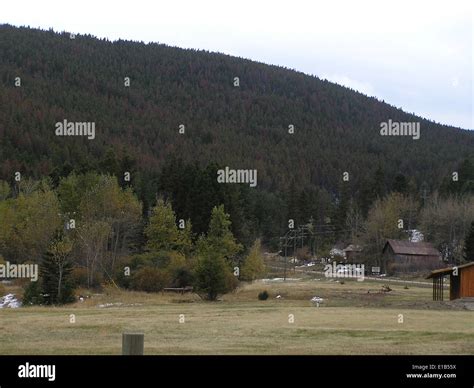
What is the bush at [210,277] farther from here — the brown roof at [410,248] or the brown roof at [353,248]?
the brown roof at [353,248]

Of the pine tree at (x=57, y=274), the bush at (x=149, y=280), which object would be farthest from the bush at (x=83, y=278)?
the pine tree at (x=57, y=274)

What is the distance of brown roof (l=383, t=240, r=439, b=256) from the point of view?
93375mm

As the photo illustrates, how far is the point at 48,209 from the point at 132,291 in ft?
36.6

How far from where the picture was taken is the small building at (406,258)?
301ft

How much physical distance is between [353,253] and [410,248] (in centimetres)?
1208

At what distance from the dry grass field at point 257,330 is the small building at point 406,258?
4425 cm

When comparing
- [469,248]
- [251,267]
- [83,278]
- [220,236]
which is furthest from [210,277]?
[469,248]

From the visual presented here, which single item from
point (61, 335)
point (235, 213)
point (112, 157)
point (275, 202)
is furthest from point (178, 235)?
point (275, 202)

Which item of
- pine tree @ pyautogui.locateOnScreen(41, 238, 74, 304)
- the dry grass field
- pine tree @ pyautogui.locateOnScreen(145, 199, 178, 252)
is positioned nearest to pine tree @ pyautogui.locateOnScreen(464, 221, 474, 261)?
pine tree @ pyautogui.locateOnScreen(145, 199, 178, 252)

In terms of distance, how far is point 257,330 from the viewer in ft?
93.1

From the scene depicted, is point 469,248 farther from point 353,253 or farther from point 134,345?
point 134,345

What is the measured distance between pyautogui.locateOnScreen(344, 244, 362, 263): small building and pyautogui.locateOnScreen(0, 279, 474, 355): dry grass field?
53.5 m

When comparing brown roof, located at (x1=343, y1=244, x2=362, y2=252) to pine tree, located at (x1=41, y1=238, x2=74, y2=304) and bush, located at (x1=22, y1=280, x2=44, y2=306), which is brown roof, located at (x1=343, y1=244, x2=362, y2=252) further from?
bush, located at (x1=22, y1=280, x2=44, y2=306)

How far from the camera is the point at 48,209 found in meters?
65.2
